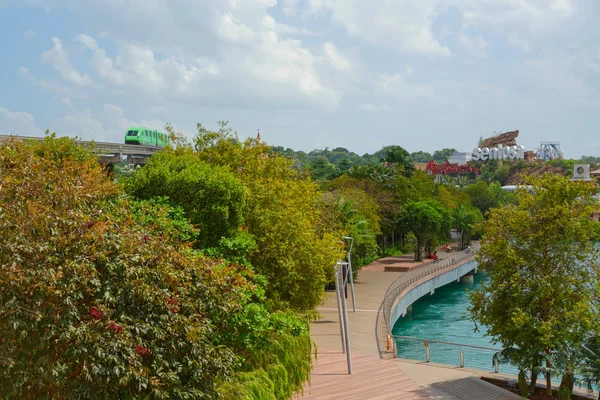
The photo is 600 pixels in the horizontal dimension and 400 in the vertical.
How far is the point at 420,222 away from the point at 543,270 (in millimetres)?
39960

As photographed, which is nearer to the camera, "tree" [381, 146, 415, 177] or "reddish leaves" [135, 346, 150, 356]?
"reddish leaves" [135, 346, 150, 356]

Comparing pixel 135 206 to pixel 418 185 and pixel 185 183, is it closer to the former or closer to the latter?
pixel 185 183

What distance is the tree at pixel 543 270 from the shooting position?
18.7 meters

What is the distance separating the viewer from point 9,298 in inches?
356

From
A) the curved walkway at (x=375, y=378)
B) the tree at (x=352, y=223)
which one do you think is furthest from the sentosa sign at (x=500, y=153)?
the curved walkway at (x=375, y=378)

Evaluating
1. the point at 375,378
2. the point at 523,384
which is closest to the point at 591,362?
the point at 523,384

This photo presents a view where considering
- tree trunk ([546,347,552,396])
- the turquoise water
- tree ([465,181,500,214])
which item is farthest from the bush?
tree ([465,181,500,214])

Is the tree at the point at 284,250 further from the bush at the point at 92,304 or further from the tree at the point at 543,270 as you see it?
the bush at the point at 92,304

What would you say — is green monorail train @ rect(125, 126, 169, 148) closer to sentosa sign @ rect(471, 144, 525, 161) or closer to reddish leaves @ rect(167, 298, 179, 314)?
reddish leaves @ rect(167, 298, 179, 314)

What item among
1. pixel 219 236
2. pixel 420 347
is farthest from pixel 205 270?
pixel 420 347

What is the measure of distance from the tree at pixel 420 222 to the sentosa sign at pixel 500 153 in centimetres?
12099

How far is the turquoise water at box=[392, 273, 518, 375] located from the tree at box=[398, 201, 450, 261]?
4787mm

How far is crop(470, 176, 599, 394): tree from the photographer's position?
18.7m

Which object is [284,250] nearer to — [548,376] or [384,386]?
[384,386]
